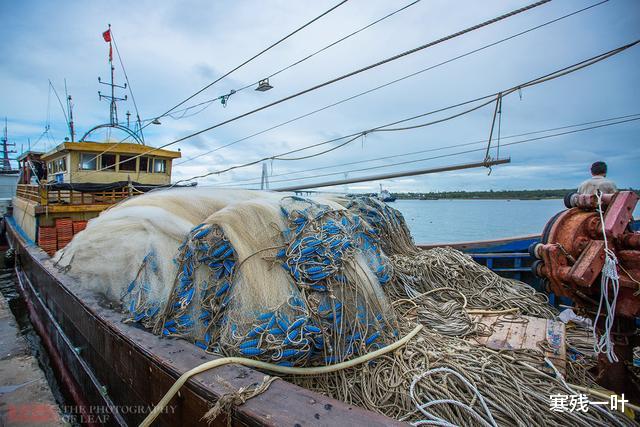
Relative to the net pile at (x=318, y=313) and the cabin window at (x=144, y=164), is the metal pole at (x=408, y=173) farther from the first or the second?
the cabin window at (x=144, y=164)

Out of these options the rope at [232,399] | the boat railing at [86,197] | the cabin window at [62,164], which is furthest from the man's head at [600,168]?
the cabin window at [62,164]

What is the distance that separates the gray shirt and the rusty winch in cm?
173

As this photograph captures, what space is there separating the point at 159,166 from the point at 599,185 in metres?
12.9

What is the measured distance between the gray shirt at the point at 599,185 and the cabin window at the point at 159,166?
1267 centimetres

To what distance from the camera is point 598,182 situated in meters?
3.73

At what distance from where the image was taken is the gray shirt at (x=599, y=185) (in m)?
3.69

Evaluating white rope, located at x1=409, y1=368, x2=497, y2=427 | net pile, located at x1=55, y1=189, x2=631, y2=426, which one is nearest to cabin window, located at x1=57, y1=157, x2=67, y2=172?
net pile, located at x1=55, y1=189, x2=631, y2=426

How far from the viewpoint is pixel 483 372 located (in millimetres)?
2271

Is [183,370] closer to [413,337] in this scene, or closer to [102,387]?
[413,337]

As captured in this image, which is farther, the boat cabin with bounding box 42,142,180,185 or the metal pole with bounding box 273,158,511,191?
the boat cabin with bounding box 42,142,180,185

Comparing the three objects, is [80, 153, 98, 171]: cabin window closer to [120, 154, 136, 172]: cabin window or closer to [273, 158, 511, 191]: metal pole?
[120, 154, 136, 172]: cabin window

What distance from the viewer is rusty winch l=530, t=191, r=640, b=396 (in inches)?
80.4

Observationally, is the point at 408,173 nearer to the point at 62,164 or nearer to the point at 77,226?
the point at 77,226

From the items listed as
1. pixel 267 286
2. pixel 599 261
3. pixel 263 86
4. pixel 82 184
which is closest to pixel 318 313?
pixel 267 286
